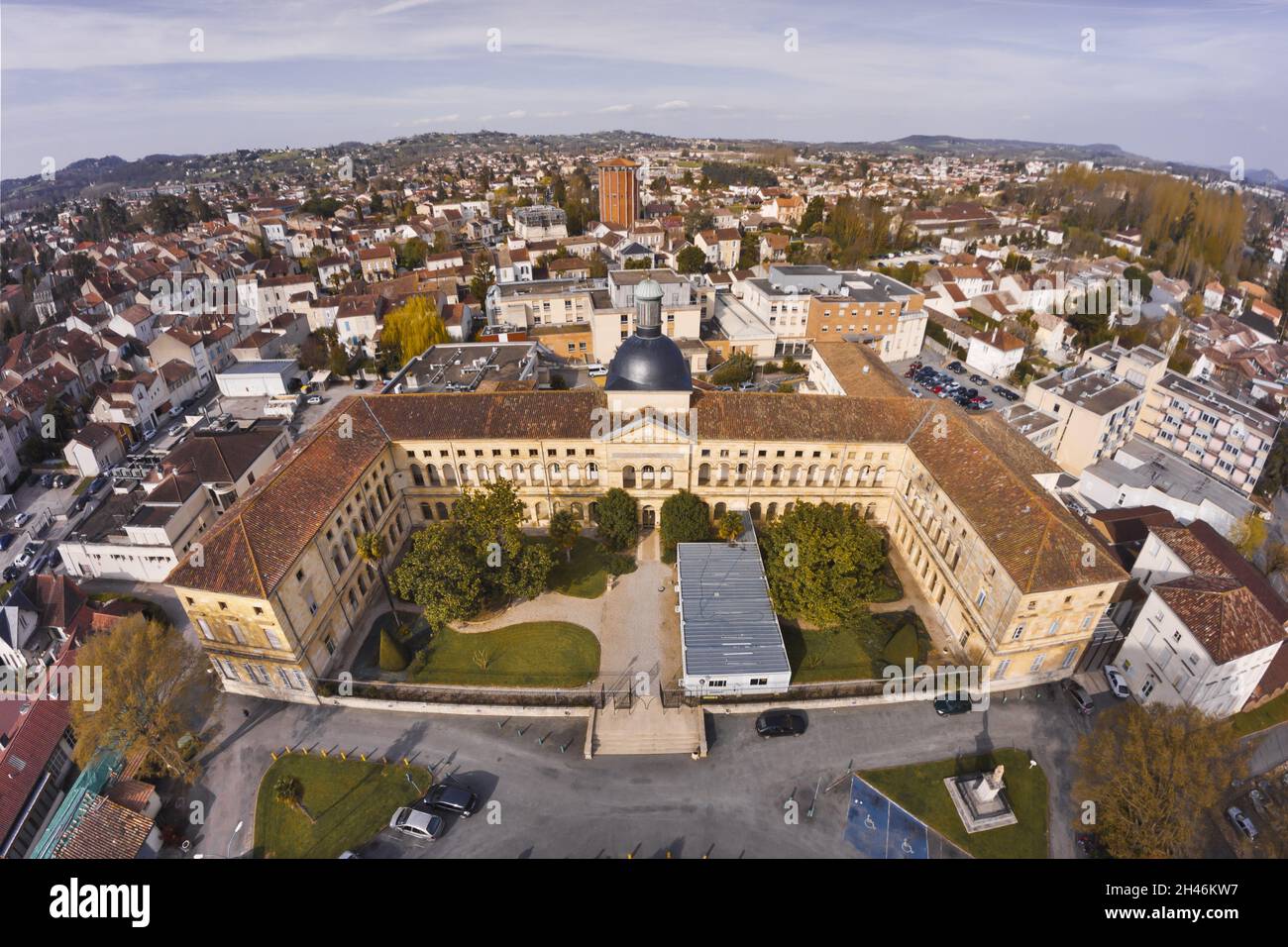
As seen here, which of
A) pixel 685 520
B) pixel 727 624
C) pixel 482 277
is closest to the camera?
pixel 727 624

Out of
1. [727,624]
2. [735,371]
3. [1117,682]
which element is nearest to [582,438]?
[727,624]

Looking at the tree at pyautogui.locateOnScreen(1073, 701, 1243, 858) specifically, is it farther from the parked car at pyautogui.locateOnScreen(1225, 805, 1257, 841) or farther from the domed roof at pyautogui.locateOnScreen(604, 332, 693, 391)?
the domed roof at pyautogui.locateOnScreen(604, 332, 693, 391)

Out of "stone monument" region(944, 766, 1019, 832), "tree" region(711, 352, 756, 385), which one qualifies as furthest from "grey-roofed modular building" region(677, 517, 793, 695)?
"tree" region(711, 352, 756, 385)

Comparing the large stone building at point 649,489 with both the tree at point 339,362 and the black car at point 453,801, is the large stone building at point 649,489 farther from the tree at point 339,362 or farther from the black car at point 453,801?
the tree at point 339,362

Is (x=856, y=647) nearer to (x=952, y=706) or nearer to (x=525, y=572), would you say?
(x=952, y=706)

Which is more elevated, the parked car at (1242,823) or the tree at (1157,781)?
the tree at (1157,781)

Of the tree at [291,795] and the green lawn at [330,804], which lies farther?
the tree at [291,795]

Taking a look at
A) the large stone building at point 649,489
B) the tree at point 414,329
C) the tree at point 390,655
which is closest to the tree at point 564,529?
the large stone building at point 649,489
